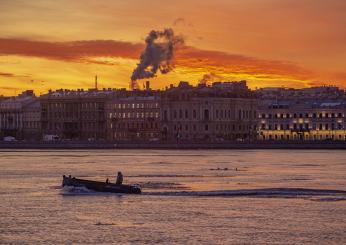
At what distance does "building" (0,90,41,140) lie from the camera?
144 metres

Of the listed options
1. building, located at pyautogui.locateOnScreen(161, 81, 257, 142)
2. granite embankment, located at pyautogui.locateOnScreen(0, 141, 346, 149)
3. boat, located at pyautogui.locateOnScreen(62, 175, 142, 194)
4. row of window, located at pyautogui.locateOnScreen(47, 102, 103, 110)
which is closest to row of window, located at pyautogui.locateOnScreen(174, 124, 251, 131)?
building, located at pyautogui.locateOnScreen(161, 81, 257, 142)

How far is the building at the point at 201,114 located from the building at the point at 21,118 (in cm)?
2059

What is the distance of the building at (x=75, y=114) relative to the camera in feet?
448

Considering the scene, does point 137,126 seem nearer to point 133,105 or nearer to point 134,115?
point 134,115

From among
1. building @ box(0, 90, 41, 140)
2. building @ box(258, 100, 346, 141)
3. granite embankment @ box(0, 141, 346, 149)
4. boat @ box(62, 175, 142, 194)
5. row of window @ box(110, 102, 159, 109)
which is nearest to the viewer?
boat @ box(62, 175, 142, 194)

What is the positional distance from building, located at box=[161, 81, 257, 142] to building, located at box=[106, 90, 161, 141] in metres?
1.37

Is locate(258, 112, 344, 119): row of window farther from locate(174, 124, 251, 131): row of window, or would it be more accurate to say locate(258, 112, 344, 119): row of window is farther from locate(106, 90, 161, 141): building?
locate(106, 90, 161, 141): building

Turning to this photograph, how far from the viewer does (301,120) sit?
13712cm

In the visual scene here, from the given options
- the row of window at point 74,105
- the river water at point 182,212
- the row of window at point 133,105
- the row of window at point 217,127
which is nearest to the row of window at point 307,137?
the row of window at point 217,127

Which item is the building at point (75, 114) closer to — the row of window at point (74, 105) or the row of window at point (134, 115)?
the row of window at point (74, 105)

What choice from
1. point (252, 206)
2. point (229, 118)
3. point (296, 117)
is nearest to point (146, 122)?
point (229, 118)

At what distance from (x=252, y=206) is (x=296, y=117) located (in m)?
99.1

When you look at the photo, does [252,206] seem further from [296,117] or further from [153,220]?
[296,117]

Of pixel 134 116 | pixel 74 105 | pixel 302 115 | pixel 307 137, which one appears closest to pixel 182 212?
pixel 134 116
